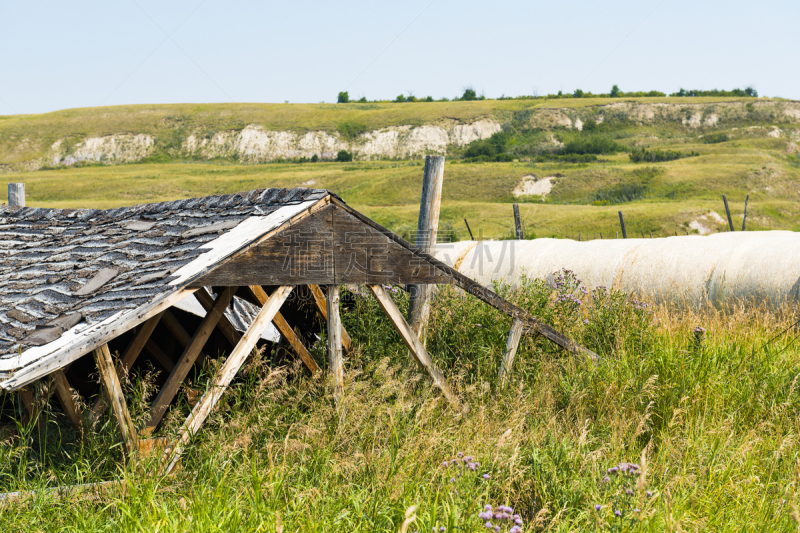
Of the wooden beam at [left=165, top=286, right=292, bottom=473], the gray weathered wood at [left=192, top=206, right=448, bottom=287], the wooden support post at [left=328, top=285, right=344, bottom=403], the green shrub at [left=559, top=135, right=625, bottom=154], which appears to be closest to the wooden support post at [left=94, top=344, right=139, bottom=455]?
the wooden beam at [left=165, top=286, right=292, bottom=473]

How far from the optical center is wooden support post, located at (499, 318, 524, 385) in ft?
18.9

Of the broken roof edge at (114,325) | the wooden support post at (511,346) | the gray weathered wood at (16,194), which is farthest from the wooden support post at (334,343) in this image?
the gray weathered wood at (16,194)

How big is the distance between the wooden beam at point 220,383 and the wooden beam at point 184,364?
601 millimetres

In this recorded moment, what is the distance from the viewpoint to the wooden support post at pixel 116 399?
390 cm

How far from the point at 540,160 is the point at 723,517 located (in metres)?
74.6

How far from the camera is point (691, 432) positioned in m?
4.63

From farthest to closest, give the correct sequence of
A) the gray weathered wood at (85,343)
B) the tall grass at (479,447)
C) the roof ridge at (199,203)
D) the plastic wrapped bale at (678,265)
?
the plastic wrapped bale at (678,265)
the roof ridge at (199,203)
the gray weathered wood at (85,343)
the tall grass at (479,447)

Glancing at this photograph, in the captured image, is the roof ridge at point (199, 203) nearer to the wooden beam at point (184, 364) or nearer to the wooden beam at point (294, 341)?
the wooden beam at point (184, 364)

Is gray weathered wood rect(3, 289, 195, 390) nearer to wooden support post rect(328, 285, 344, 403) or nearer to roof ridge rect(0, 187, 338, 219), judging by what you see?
wooden support post rect(328, 285, 344, 403)

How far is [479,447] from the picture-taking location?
4.22 metres

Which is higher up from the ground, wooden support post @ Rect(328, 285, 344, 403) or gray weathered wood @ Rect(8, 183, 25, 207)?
gray weathered wood @ Rect(8, 183, 25, 207)

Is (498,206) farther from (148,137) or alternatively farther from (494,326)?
(148,137)

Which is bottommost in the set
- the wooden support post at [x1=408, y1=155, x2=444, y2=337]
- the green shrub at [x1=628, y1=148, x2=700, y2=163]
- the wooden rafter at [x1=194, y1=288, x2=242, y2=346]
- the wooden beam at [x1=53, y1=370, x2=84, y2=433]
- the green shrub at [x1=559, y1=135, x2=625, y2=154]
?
the wooden beam at [x1=53, y1=370, x2=84, y2=433]

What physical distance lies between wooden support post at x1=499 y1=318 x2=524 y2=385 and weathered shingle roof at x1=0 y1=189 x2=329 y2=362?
7.69 feet
